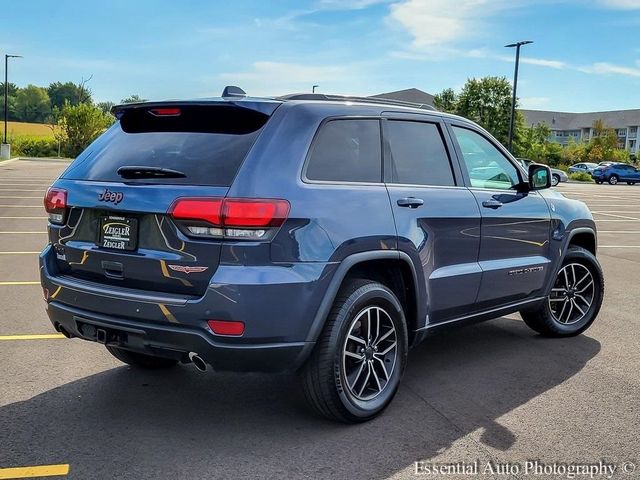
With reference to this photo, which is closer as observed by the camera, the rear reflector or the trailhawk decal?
the rear reflector

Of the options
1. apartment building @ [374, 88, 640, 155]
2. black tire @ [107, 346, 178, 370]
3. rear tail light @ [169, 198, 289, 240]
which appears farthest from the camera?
apartment building @ [374, 88, 640, 155]

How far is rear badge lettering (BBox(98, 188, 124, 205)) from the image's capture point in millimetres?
3588

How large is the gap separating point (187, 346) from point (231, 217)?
0.69 m

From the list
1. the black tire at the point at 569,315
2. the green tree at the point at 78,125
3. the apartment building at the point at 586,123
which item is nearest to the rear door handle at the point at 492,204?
the black tire at the point at 569,315

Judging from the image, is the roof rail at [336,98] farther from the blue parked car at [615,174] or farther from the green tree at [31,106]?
the green tree at [31,106]

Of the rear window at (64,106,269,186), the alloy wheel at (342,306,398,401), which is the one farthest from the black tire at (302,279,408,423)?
the rear window at (64,106,269,186)

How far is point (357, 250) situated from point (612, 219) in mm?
16783

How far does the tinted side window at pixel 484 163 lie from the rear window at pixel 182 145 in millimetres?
1786

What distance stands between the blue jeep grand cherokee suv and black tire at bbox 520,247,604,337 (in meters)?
1.27

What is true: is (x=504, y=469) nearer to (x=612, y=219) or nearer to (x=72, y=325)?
(x=72, y=325)

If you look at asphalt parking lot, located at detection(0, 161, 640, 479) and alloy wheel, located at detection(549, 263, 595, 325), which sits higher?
alloy wheel, located at detection(549, 263, 595, 325)

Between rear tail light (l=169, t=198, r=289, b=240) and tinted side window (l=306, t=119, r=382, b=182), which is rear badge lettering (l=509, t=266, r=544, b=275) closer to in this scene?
tinted side window (l=306, t=119, r=382, b=182)

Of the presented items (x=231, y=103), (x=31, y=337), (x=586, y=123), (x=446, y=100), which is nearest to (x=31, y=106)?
(x=446, y=100)

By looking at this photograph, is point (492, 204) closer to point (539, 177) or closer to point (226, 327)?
point (539, 177)
